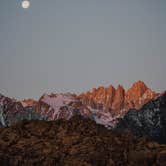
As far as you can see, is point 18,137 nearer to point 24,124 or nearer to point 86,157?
point 24,124

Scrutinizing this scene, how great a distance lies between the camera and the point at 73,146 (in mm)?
144625

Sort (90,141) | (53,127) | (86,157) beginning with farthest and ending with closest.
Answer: (53,127) → (90,141) → (86,157)

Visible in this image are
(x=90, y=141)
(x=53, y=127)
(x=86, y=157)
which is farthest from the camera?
(x=53, y=127)

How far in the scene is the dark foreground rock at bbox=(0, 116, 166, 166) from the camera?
136 metres

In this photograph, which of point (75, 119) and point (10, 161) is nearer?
point (10, 161)

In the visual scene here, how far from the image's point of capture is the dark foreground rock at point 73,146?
13550 cm

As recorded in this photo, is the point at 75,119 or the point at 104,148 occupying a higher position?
the point at 75,119

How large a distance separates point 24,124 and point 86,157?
32.1 meters

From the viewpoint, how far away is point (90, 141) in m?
146

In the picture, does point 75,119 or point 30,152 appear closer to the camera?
point 30,152

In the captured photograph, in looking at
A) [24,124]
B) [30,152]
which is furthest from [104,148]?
[24,124]

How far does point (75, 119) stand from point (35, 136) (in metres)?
16.5

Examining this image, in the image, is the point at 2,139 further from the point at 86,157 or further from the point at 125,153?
the point at 125,153

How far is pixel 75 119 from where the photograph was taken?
161750 mm
